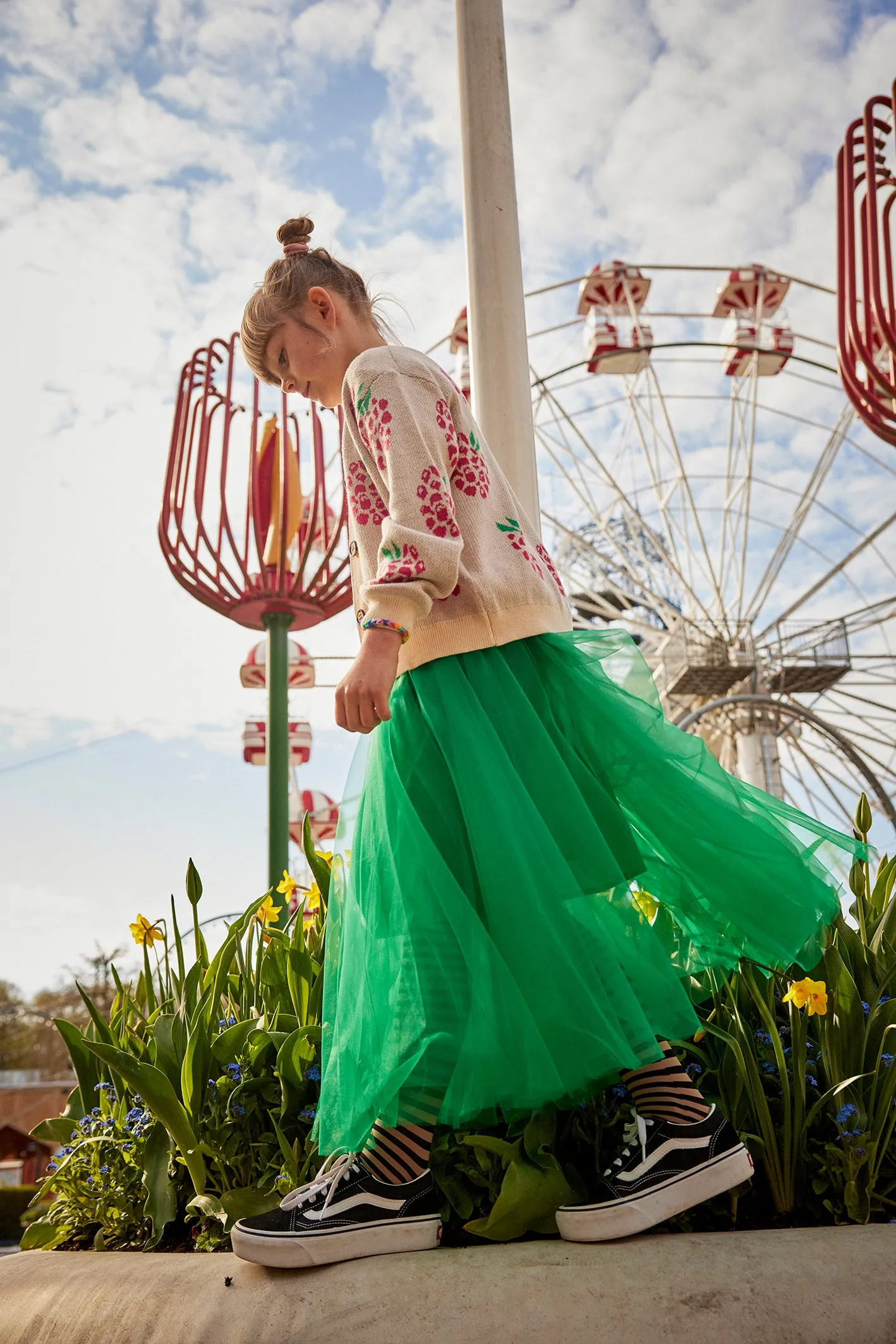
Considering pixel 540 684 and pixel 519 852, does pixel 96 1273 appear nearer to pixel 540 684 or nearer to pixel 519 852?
pixel 519 852

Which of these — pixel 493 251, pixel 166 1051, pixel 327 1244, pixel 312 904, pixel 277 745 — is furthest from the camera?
pixel 277 745

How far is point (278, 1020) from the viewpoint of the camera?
181 centimetres

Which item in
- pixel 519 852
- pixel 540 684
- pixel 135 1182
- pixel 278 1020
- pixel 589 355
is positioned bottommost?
pixel 135 1182

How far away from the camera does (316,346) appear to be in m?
1.73

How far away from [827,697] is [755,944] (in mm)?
18504

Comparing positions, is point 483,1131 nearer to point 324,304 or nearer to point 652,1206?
point 652,1206

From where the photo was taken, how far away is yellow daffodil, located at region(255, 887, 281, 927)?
210 centimetres

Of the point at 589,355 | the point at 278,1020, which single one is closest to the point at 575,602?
the point at 589,355

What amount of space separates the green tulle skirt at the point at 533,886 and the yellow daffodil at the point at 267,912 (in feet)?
1.76

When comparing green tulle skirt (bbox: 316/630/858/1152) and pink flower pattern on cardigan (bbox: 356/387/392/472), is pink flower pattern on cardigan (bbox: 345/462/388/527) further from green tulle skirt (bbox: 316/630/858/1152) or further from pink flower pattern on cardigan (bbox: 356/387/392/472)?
green tulle skirt (bbox: 316/630/858/1152)

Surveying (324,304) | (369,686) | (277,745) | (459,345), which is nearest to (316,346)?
(324,304)

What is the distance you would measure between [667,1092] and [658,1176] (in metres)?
0.10

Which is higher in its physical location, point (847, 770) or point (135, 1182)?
point (847, 770)

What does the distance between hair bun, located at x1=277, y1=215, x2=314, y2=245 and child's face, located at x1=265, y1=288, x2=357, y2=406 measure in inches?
7.8
